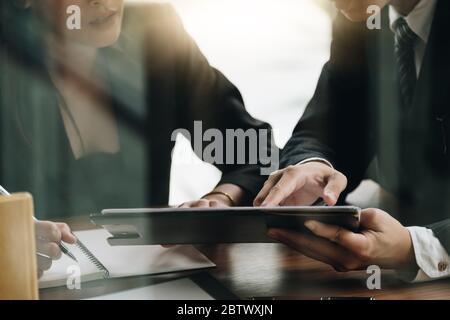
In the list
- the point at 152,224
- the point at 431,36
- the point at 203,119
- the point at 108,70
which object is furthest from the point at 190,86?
the point at 431,36

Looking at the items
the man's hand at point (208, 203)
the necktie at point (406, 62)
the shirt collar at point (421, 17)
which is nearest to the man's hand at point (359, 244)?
the man's hand at point (208, 203)

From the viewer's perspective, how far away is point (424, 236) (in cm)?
128

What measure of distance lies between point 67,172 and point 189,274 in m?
0.34

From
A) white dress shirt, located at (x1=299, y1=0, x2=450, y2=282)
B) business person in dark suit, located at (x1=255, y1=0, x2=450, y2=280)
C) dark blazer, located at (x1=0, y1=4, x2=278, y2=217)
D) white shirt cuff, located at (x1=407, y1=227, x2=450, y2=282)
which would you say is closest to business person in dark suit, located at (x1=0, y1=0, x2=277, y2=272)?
dark blazer, located at (x1=0, y1=4, x2=278, y2=217)

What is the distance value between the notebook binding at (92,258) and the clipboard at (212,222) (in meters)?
0.06

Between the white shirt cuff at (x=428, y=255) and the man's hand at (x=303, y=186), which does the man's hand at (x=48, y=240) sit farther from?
the white shirt cuff at (x=428, y=255)

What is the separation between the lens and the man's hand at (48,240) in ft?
4.05

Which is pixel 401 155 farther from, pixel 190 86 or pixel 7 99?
pixel 7 99

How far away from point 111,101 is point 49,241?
0.32 metres

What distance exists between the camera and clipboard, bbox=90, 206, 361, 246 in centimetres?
121

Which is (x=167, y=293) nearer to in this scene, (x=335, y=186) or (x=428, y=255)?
(x=335, y=186)

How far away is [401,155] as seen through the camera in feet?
4.28

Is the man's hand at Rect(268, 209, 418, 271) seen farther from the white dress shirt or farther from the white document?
the white document
